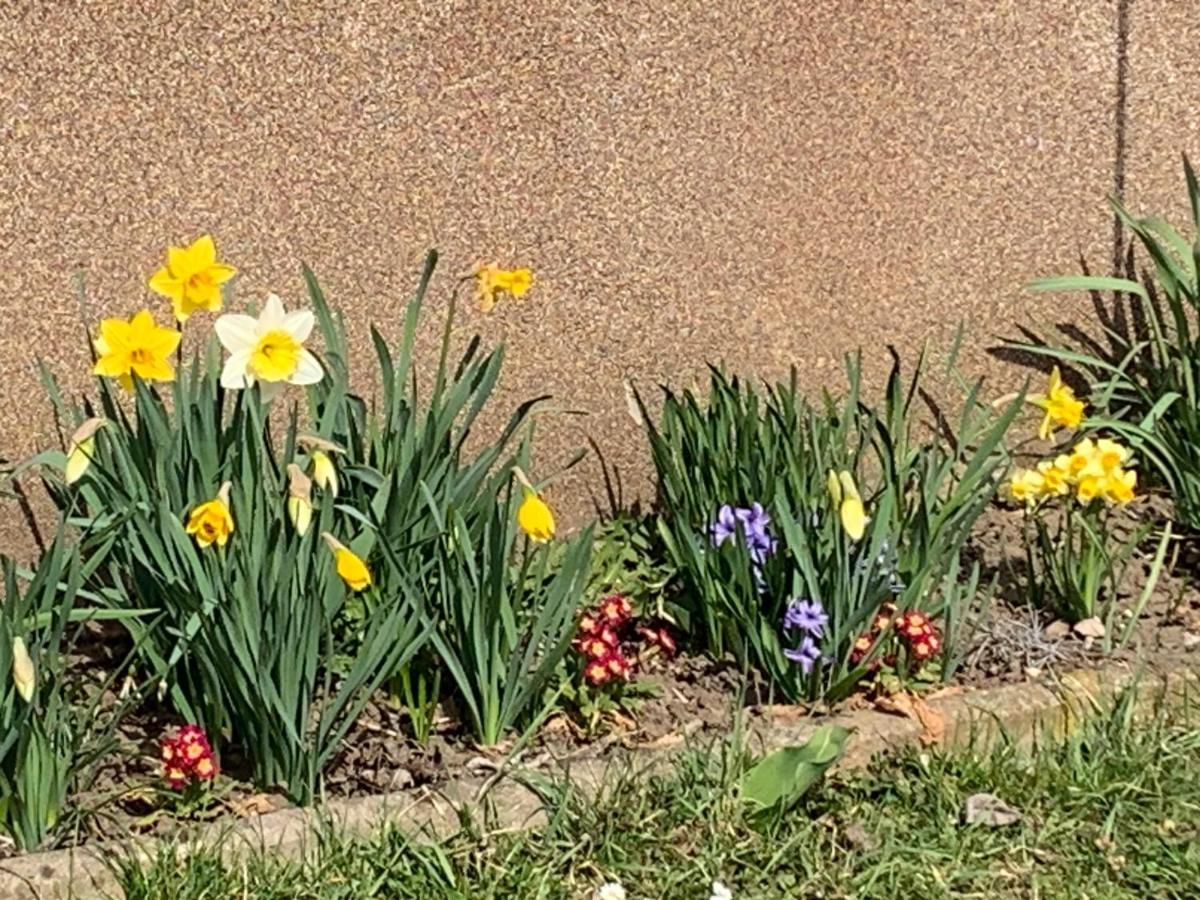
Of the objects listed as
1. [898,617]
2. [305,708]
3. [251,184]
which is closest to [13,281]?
[251,184]

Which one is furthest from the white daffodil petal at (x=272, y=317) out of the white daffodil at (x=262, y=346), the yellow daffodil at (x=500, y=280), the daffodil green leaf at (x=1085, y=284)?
the daffodil green leaf at (x=1085, y=284)

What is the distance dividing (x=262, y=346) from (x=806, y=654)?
1.08 m

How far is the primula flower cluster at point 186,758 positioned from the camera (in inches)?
90.6

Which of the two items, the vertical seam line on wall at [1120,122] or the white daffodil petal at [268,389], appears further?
the vertical seam line on wall at [1120,122]

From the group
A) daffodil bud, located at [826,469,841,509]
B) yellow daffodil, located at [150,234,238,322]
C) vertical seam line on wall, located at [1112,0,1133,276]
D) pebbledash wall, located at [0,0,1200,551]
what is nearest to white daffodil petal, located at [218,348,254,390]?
yellow daffodil, located at [150,234,238,322]

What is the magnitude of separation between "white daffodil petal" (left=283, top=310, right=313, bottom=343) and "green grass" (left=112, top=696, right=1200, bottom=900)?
769 mm

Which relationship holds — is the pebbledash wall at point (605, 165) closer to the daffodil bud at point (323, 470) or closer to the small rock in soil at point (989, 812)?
the daffodil bud at point (323, 470)

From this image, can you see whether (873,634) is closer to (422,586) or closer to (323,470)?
(422,586)

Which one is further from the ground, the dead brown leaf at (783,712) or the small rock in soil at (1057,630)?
the dead brown leaf at (783,712)

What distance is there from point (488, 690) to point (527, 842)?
0.28 metres

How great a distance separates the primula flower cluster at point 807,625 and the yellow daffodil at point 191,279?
44.0 inches

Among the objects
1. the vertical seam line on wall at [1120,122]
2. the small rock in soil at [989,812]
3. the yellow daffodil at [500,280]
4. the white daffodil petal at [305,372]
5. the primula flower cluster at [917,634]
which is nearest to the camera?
the white daffodil petal at [305,372]

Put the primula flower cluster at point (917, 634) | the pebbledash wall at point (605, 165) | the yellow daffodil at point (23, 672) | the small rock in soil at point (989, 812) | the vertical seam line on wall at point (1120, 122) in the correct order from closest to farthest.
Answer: the yellow daffodil at point (23, 672), the small rock in soil at point (989, 812), the primula flower cluster at point (917, 634), the pebbledash wall at point (605, 165), the vertical seam line on wall at point (1120, 122)

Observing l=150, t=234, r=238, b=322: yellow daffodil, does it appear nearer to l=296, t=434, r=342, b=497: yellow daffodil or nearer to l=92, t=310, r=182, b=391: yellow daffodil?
l=92, t=310, r=182, b=391: yellow daffodil
